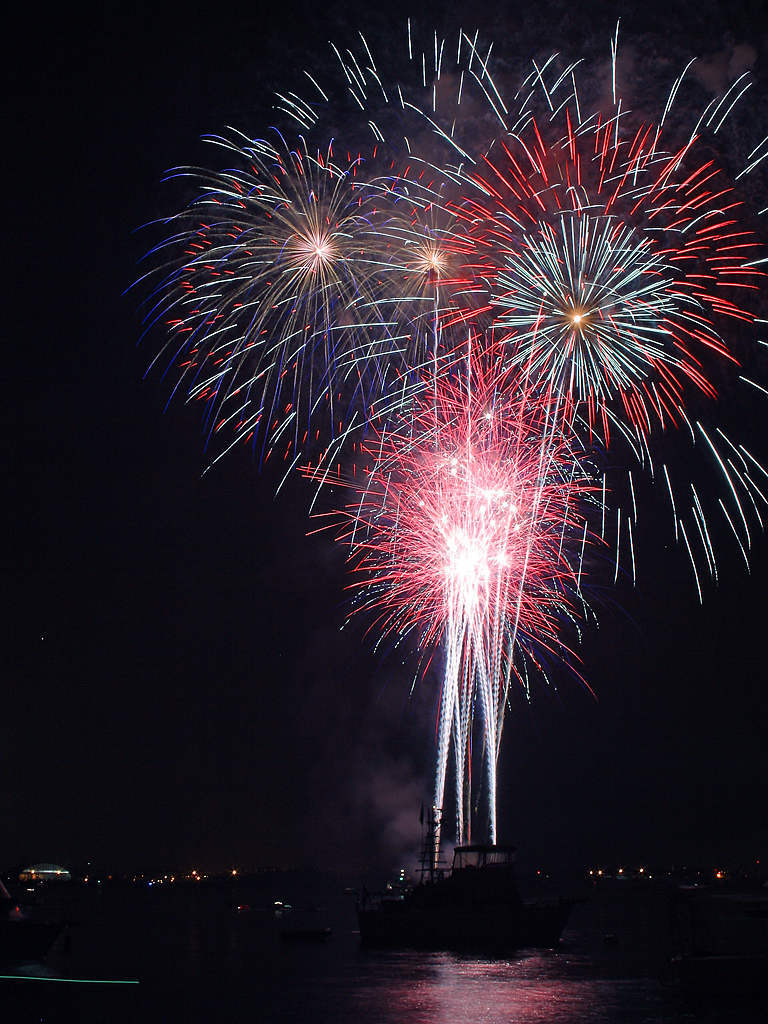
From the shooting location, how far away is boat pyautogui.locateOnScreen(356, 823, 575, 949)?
67688mm

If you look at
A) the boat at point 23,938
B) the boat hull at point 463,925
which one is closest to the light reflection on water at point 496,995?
the boat hull at point 463,925

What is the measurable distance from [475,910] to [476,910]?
0.07 m

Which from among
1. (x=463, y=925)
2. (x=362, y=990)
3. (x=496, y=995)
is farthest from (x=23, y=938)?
(x=463, y=925)

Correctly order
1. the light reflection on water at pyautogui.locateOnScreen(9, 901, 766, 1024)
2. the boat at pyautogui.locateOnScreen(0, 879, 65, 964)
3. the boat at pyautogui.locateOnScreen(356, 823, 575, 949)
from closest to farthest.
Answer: the light reflection on water at pyautogui.locateOnScreen(9, 901, 766, 1024) → the boat at pyautogui.locateOnScreen(0, 879, 65, 964) → the boat at pyautogui.locateOnScreen(356, 823, 575, 949)

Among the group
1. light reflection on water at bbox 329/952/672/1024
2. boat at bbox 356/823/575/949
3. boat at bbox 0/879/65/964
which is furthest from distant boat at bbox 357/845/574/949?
boat at bbox 0/879/65/964

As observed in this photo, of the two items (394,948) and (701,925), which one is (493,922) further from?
(701,925)

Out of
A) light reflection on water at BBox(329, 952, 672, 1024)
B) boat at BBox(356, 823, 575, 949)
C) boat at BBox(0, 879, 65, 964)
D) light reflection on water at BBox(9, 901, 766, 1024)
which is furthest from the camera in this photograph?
boat at BBox(356, 823, 575, 949)

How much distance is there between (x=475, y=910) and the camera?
67.8 m

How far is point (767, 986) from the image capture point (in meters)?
40.4

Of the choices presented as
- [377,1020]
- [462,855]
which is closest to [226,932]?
[462,855]

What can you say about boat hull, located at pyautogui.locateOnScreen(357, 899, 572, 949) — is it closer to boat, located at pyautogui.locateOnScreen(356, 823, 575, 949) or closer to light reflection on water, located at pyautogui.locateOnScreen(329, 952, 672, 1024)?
boat, located at pyautogui.locateOnScreen(356, 823, 575, 949)

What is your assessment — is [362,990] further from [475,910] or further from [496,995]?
[475,910]

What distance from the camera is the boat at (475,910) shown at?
222 ft

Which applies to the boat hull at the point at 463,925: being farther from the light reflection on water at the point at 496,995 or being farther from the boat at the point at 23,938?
the boat at the point at 23,938
